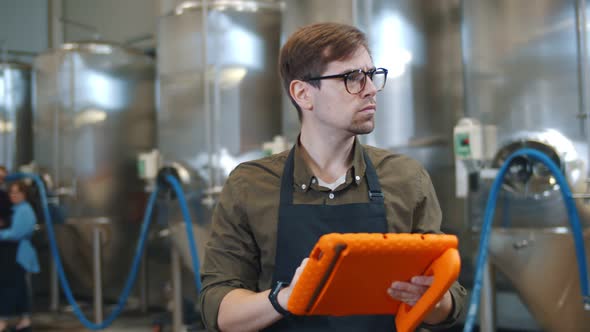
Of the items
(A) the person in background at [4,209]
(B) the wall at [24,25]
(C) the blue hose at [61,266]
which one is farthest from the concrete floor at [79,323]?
(B) the wall at [24,25]

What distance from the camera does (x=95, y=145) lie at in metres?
6.04

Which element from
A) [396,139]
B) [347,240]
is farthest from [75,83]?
[347,240]

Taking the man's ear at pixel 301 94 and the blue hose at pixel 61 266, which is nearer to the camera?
the man's ear at pixel 301 94

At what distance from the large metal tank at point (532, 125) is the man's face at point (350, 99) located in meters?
1.99

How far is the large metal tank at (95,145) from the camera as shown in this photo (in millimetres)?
6023

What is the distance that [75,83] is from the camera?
19.9 ft

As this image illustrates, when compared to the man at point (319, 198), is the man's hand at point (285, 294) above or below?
A: below

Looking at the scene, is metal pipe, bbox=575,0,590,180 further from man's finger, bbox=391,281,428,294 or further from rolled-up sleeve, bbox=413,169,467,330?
man's finger, bbox=391,281,428,294

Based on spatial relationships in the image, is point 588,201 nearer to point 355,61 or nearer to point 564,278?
point 564,278

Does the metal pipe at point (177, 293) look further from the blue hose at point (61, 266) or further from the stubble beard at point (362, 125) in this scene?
the stubble beard at point (362, 125)

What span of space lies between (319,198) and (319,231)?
0.26 feet

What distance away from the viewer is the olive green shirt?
4.78ft

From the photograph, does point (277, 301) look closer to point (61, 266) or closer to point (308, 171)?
point (308, 171)

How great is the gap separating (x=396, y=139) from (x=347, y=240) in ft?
9.79
